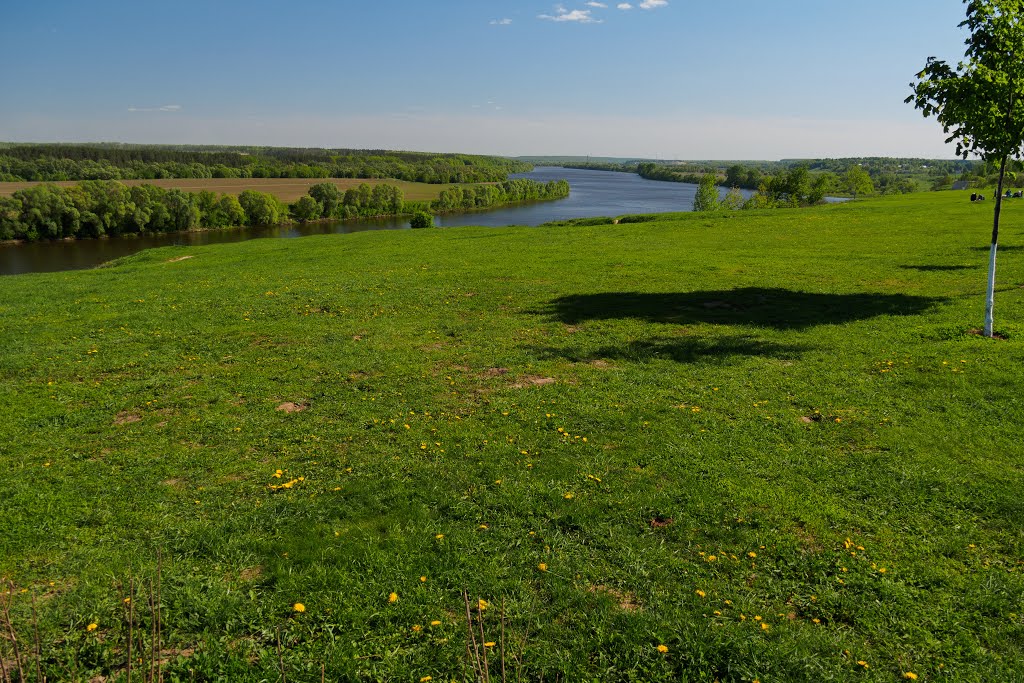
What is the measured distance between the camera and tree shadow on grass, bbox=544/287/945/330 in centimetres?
1527

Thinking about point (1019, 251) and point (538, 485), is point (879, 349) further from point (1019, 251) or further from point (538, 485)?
point (1019, 251)

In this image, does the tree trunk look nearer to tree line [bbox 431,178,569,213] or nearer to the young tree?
the young tree

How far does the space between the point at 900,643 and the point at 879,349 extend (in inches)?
370

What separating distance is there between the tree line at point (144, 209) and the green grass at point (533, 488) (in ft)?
254

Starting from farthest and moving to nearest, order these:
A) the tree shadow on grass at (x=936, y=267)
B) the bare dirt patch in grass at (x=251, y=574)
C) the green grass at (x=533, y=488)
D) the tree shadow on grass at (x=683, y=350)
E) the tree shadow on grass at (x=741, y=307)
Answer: the tree shadow on grass at (x=936, y=267) → the tree shadow on grass at (x=741, y=307) → the tree shadow on grass at (x=683, y=350) → the bare dirt patch in grass at (x=251, y=574) → the green grass at (x=533, y=488)

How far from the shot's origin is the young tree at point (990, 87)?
449 inches

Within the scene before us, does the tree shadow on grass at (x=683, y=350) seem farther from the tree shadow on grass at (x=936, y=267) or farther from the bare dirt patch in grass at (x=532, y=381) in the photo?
the tree shadow on grass at (x=936, y=267)

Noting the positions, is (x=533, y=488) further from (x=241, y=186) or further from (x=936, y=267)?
(x=241, y=186)

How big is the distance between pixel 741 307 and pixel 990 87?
7431mm

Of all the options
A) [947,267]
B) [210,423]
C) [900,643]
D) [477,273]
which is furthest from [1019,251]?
[210,423]

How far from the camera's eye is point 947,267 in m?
20.9

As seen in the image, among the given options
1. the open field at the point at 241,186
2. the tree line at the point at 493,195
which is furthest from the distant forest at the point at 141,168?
the tree line at the point at 493,195

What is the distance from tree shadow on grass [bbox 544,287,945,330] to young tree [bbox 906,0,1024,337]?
373cm

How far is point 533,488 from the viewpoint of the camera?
730 cm
